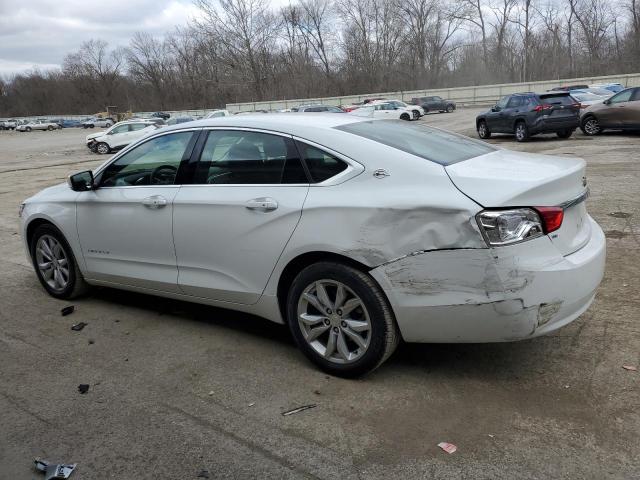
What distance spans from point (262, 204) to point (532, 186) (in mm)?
1634

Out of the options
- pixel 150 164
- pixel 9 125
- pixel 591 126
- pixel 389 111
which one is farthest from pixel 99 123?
pixel 150 164

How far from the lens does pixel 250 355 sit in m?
3.93

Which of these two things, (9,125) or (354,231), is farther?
(9,125)

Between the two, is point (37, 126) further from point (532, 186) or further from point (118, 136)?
point (532, 186)

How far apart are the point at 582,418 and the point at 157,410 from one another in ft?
7.72

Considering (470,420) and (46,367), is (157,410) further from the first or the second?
(470,420)

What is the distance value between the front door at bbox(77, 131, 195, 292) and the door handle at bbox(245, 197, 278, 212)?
79 cm

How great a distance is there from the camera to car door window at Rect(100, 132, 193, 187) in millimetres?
4258

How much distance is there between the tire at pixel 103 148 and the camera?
1145 inches

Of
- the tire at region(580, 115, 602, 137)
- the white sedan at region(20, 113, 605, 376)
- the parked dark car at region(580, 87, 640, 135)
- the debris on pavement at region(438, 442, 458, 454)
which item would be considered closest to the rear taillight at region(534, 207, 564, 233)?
the white sedan at region(20, 113, 605, 376)

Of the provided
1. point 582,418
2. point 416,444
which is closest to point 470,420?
point 416,444

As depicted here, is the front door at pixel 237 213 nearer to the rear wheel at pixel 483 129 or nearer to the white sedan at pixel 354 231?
the white sedan at pixel 354 231

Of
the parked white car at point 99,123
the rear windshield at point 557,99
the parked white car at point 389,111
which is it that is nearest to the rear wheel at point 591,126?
the rear windshield at point 557,99

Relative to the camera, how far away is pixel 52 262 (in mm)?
5246
